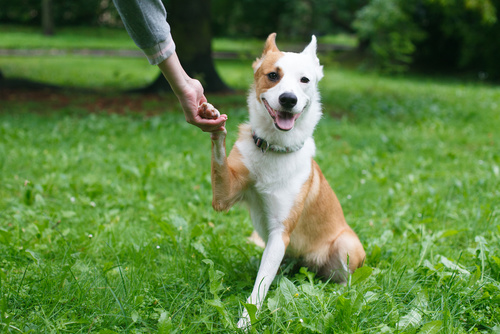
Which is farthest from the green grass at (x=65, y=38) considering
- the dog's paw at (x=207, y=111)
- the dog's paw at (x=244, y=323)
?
the dog's paw at (x=244, y=323)

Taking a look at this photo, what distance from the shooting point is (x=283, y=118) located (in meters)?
2.41

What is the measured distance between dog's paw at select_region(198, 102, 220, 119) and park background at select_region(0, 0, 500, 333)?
2.85 ft

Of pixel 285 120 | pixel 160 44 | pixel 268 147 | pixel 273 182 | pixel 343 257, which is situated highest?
pixel 160 44

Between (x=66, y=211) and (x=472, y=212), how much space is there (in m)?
3.43

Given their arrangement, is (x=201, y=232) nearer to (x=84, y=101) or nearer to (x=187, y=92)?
(x=187, y=92)

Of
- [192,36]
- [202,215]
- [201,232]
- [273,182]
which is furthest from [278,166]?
[192,36]

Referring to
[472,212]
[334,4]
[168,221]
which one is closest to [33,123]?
[168,221]

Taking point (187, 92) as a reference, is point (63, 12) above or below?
below

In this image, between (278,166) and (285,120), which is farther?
(278,166)

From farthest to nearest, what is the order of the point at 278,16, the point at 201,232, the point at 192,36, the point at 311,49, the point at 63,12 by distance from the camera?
the point at 63,12, the point at 278,16, the point at 192,36, the point at 201,232, the point at 311,49

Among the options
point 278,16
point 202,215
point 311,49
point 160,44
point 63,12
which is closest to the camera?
point 160,44

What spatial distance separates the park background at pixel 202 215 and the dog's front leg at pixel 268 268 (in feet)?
0.20

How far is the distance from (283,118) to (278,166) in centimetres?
29

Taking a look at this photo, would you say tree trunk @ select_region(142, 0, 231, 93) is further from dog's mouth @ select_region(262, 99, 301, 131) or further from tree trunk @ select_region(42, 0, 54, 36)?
tree trunk @ select_region(42, 0, 54, 36)
